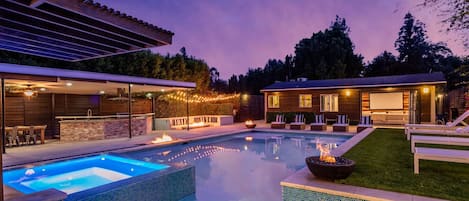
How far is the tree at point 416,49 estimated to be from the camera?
29.4m

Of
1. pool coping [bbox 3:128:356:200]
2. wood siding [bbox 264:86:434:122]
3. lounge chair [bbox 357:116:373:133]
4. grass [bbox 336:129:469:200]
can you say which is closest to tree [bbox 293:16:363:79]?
wood siding [bbox 264:86:434:122]

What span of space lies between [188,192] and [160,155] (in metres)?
3.80

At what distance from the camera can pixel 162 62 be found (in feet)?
54.6

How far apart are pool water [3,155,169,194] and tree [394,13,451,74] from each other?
31.1 metres

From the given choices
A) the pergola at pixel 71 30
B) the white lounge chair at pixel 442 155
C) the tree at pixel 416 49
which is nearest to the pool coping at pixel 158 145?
the pergola at pixel 71 30

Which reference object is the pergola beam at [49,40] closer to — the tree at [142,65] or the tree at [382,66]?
the tree at [142,65]

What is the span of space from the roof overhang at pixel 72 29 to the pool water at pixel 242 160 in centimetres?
291

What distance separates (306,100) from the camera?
55.0 feet

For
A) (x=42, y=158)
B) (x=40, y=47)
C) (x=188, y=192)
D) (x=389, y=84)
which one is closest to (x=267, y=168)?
(x=188, y=192)

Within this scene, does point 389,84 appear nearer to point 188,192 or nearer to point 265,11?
point 265,11

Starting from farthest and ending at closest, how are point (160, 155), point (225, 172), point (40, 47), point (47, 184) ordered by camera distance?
point (160, 155), point (225, 172), point (47, 184), point (40, 47)

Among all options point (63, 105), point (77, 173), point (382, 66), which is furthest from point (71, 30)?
point (382, 66)

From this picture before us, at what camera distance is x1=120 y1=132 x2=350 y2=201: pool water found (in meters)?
5.12

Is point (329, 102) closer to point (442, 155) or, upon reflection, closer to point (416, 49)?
point (442, 155)
